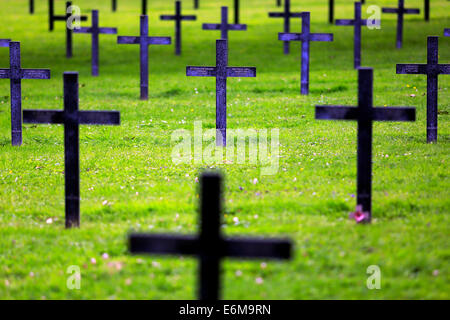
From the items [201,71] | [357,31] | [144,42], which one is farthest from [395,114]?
[357,31]

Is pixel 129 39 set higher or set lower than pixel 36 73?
higher

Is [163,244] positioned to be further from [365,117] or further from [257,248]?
[365,117]

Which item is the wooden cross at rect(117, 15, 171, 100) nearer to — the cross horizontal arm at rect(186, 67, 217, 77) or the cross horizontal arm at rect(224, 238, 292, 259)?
the cross horizontal arm at rect(186, 67, 217, 77)

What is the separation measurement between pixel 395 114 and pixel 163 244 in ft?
14.0

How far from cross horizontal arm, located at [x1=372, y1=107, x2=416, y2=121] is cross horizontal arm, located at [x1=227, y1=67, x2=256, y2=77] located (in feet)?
16.4

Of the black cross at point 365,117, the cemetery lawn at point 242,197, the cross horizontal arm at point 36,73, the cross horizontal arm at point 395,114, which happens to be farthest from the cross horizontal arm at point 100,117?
the cross horizontal arm at point 36,73

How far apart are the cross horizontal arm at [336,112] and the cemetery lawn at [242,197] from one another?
1144mm

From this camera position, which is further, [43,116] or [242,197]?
[242,197]

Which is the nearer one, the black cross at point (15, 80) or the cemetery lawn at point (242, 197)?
the cemetery lawn at point (242, 197)

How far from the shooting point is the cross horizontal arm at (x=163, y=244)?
4.37 metres

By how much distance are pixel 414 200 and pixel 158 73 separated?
57.7 feet

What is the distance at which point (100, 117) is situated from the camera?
7.95m

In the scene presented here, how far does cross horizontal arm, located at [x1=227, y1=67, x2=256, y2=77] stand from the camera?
1271 centimetres

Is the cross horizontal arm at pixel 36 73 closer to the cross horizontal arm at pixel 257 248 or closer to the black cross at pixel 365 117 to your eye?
the black cross at pixel 365 117
